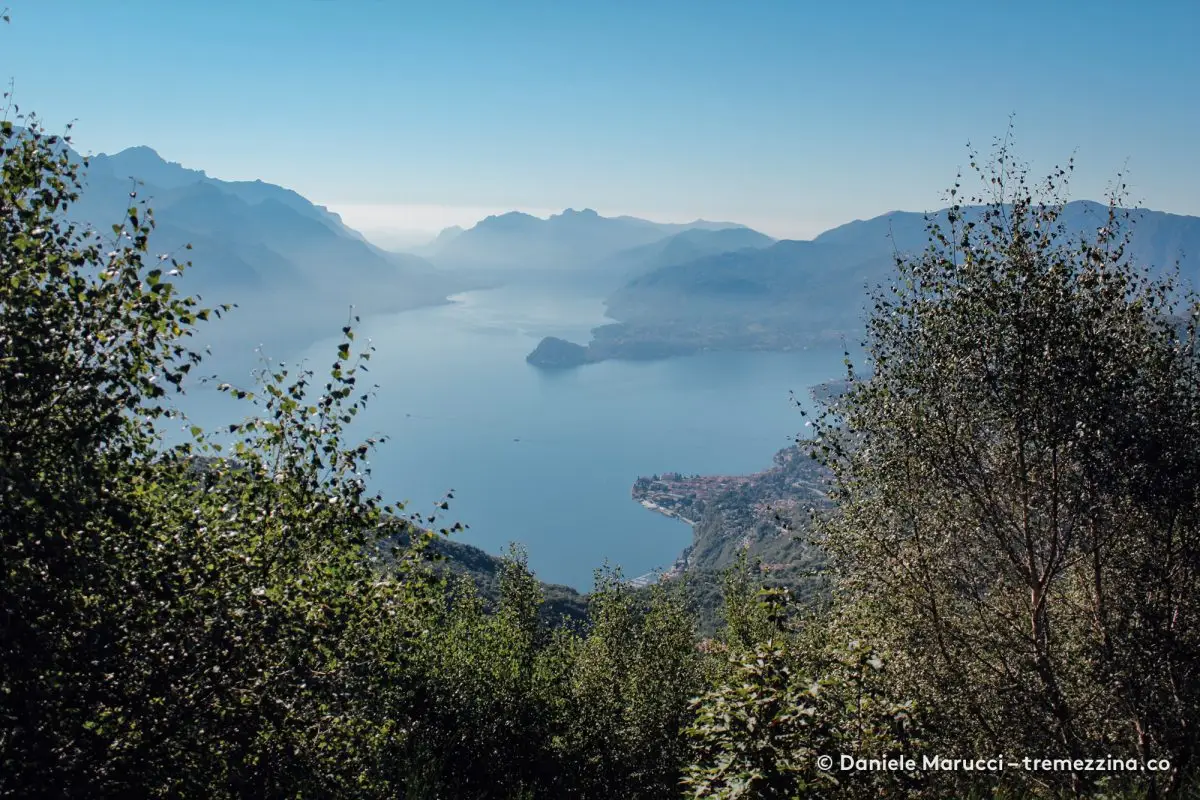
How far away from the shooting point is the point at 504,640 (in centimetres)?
2047

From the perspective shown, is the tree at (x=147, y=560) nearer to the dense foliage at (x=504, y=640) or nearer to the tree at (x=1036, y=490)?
the dense foliage at (x=504, y=640)

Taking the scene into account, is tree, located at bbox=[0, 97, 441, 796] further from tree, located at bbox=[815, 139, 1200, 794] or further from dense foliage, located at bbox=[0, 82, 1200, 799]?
tree, located at bbox=[815, 139, 1200, 794]

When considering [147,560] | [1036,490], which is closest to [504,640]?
[1036,490]

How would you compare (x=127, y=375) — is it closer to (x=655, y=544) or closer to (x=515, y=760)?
(x=515, y=760)

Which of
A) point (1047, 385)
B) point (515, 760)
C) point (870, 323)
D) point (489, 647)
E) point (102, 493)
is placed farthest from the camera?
point (489, 647)

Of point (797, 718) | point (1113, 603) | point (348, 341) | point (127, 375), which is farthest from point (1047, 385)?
point (127, 375)

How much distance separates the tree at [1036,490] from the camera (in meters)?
10.8

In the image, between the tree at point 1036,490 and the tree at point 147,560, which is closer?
the tree at point 147,560

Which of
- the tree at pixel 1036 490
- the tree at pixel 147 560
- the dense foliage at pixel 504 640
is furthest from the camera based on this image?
the tree at pixel 1036 490

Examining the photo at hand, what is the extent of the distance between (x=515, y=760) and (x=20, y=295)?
15126 mm

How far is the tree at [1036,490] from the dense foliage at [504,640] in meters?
0.06

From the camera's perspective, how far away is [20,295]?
5.85 meters

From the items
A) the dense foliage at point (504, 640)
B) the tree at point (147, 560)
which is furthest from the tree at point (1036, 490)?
the tree at point (147, 560)

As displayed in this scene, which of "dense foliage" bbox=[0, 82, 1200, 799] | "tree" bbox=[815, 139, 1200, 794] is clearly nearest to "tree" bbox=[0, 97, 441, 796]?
"dense foliage" bbox=[0, 82, 1200, 799]
